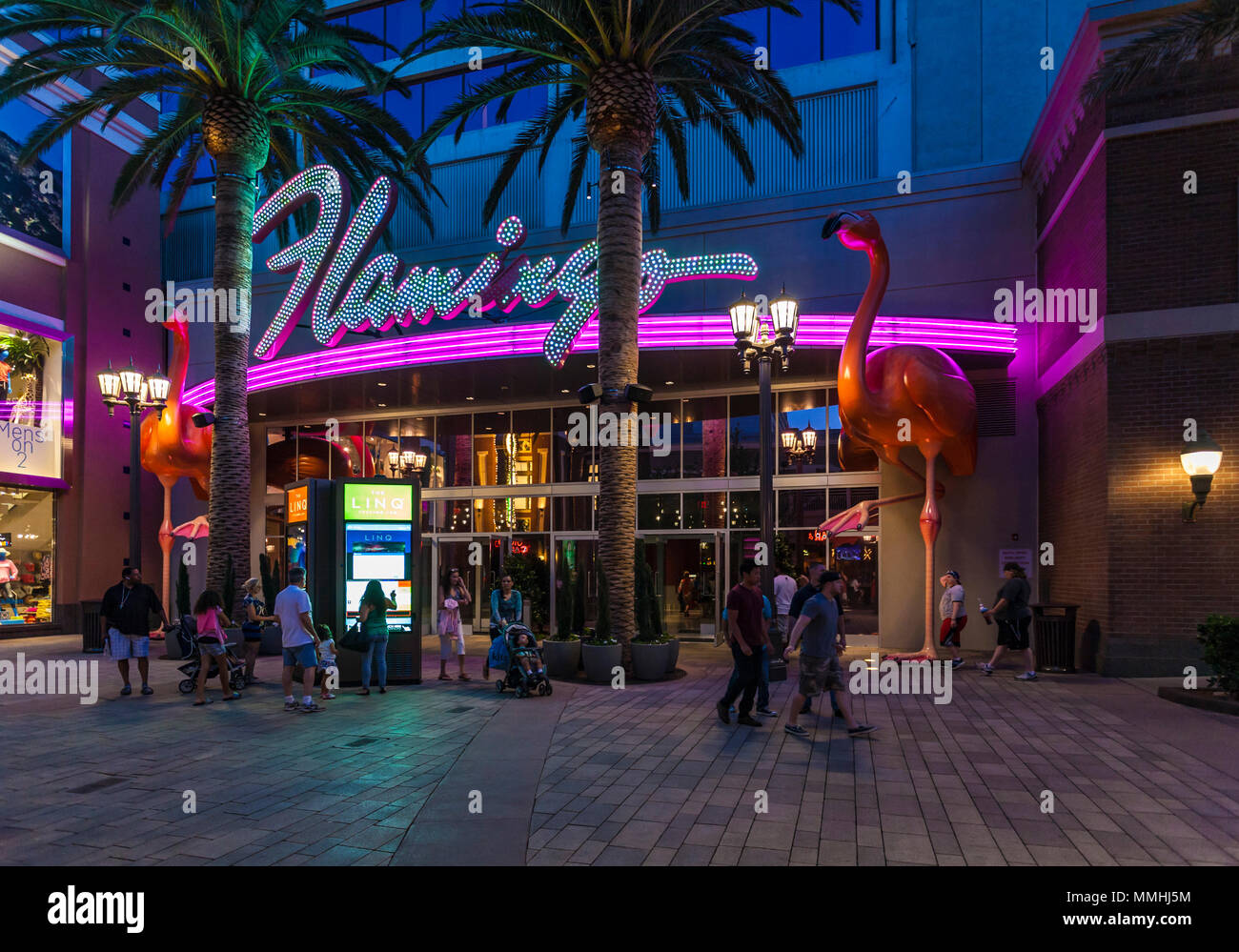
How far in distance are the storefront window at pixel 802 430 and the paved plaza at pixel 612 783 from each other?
765 centimetres

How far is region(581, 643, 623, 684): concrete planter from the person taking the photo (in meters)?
12.0

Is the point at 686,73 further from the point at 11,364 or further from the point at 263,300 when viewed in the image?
the point at 11,364

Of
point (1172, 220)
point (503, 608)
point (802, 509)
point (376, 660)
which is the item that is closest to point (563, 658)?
point (503, 608)

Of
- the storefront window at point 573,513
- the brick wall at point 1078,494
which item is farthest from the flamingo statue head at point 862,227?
the storefront window at point 573,513

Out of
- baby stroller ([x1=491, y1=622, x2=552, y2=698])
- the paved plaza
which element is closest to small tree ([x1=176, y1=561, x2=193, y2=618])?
the paved plaza

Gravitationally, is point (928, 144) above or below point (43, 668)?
above

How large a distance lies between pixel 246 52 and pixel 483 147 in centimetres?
865

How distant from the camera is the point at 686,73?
14031 mm

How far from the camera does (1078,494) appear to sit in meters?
13.5

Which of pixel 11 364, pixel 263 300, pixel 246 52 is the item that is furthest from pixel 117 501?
pixel 246 52

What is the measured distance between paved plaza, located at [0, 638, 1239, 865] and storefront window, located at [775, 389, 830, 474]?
25.1 feet

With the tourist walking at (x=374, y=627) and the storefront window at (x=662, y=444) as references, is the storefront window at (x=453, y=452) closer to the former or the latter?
the storefront window at (x=662, y=444)

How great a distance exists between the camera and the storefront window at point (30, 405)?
2077cm

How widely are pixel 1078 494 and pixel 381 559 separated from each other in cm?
1124
